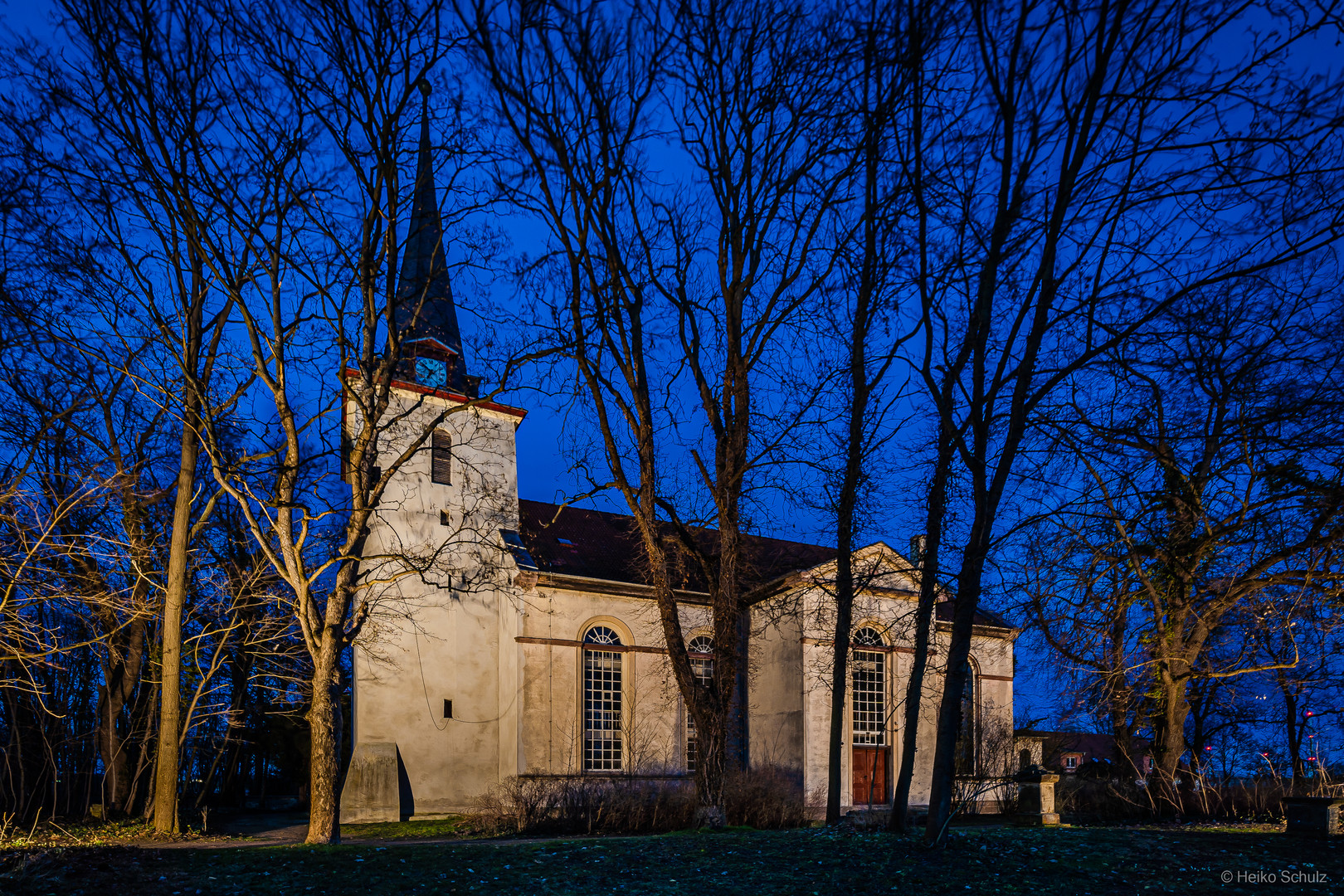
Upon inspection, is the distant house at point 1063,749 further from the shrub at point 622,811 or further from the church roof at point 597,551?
the church roof at point 597,551

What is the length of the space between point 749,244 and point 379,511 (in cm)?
1339

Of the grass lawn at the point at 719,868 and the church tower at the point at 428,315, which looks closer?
the grass lawn at the point at 719,868

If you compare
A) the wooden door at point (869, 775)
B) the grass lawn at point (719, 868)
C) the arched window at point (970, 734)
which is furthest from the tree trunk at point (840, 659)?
the arched window at point (970, 734)

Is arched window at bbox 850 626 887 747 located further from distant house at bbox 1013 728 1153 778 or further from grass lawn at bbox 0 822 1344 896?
grass lawn at bbox 0 822 1344 896

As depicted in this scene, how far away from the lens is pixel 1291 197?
785cm

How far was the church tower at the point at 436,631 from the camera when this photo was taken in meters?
21.5

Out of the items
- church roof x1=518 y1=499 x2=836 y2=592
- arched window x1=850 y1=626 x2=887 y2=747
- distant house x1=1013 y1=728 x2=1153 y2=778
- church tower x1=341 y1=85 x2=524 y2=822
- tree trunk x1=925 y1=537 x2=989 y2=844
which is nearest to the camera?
tree trunk x1=925 y1=537 x2=989 y2=844

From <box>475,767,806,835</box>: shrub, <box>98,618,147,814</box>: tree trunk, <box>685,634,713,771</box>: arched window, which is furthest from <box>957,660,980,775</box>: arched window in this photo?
<box>98,618,147,814</box>: tree trunk

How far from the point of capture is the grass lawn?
730cm

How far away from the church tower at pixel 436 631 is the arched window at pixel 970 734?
1348 centimetres

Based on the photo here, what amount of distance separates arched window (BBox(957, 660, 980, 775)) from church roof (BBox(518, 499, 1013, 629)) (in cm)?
227

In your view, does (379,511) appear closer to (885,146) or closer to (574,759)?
(574,759)

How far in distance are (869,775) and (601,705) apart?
27.6ft

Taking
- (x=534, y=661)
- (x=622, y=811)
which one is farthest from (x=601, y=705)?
(x=622, y=811)
